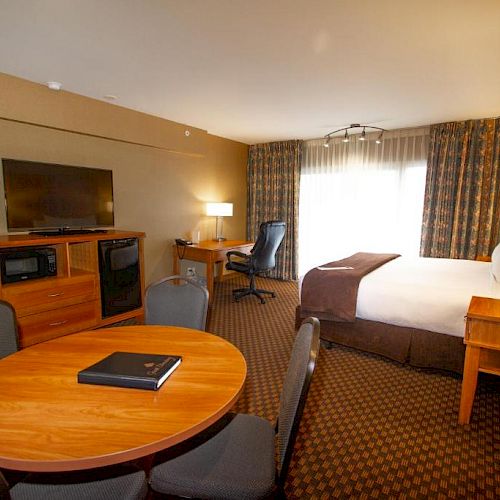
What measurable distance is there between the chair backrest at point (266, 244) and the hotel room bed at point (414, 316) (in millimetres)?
1385

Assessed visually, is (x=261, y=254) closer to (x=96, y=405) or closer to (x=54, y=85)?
(x=54, y=85)

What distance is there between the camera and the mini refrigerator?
3.33 m

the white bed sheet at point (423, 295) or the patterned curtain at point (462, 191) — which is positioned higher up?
the patterned curtain at point (462, 191)

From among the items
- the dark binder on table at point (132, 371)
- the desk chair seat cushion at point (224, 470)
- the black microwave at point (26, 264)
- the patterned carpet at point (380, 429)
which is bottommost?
the patterned carpet at point (380, 429)

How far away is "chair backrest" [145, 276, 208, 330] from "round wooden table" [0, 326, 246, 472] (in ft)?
1.64

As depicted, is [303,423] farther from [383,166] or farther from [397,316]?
[383,166]

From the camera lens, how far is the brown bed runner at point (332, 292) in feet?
9.39

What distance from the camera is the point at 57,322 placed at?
118 inches

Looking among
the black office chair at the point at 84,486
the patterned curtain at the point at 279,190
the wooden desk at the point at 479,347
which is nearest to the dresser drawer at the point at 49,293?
the black office chair at the point at 84,486

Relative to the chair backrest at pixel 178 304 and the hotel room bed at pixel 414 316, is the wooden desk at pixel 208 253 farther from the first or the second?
the chair backrest at pixel 178 304

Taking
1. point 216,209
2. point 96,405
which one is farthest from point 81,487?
point 216,209

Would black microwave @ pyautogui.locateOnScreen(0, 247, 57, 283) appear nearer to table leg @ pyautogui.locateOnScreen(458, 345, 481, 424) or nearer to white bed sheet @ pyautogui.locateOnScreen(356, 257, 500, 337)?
white bed sheet @ pyautogui.locateOnScreen(356, 257, 500, 337)

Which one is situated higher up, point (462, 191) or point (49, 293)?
point (462, 191)

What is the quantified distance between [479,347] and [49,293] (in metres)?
3.30
